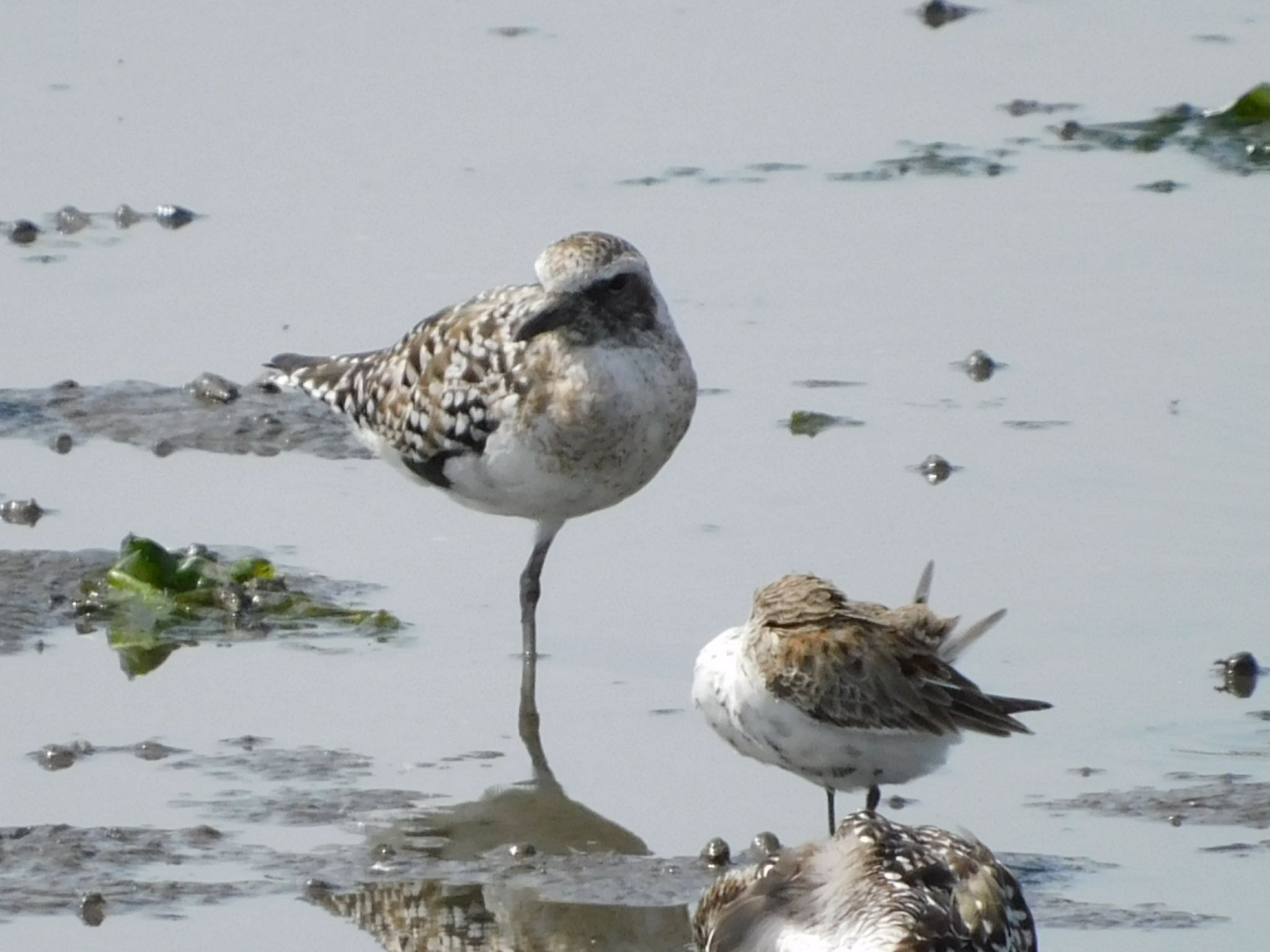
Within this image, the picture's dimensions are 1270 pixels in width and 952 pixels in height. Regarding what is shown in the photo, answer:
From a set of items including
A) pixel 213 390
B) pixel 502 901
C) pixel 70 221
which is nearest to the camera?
pixel 502 901

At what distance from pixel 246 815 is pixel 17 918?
2.79ft

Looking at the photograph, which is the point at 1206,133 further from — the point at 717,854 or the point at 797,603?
the point at 717,854

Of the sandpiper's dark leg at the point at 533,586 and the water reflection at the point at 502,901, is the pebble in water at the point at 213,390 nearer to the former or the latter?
the sandpiper's dark leg at the point at 533,586

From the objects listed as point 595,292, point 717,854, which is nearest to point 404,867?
point 717,854

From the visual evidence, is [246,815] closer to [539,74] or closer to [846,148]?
[846,148]

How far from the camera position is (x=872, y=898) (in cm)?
580

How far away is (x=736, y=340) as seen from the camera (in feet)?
36.3

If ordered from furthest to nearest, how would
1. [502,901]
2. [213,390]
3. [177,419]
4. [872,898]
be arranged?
[213,390] → [177,419] → [502,901] → [872,898]

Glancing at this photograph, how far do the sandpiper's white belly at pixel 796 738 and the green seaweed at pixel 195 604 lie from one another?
68.1 inches

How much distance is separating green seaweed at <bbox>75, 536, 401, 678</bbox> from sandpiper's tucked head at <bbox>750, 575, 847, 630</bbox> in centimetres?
170

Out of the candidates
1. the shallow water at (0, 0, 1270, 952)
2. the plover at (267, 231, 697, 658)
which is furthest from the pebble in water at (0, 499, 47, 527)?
the plover at (267, 231, 697, 658)

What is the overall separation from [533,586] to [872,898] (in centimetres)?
314

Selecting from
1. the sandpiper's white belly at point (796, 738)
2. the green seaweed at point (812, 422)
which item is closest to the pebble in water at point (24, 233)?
the green seaweed at point (812, 422)

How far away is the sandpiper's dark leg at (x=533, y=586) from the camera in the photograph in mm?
8648
